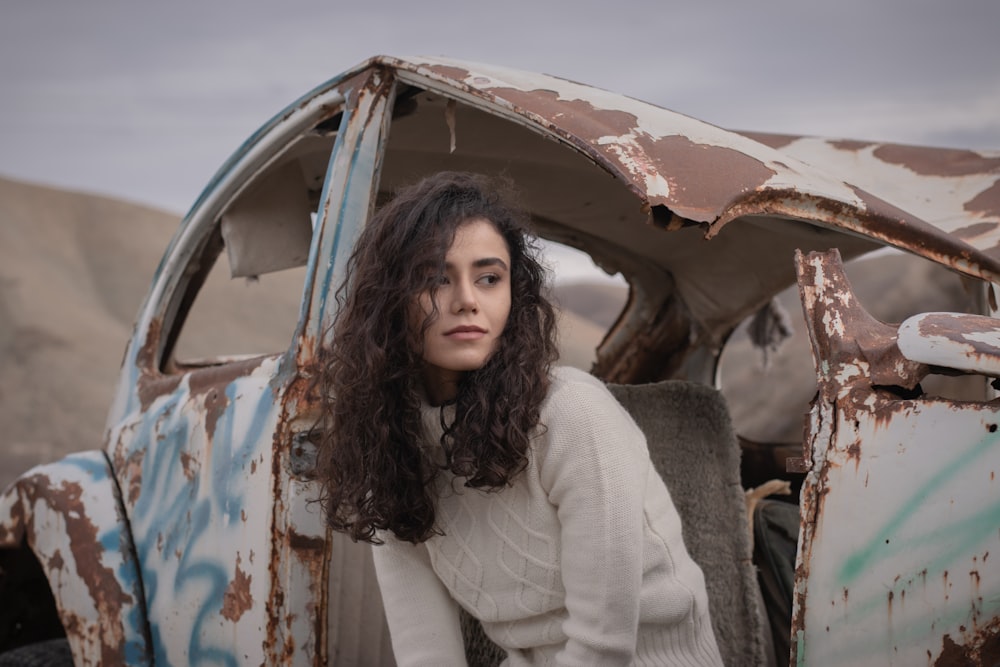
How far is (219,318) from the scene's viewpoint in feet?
51.1

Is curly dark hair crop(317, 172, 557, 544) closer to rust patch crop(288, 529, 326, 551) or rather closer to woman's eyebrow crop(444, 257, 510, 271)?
woman's eyebrow crop(444, 257, 510, 271)

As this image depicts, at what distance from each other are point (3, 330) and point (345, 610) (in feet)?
40.3

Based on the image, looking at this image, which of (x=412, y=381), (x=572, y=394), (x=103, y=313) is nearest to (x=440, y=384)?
(x=412, y=381)

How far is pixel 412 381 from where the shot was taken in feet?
6.16

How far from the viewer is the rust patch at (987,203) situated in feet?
7.83

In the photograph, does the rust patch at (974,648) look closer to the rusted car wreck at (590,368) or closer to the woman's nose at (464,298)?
the rusted car wreck at (590,368)

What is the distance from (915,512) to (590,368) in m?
2.30

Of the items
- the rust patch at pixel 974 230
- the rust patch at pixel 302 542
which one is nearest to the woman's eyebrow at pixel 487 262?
the rust patch at pixel 302 542

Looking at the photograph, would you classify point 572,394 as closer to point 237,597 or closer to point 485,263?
point 485,263

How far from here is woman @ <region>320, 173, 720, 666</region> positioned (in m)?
1.74

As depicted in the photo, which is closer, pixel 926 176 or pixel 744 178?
pixel 744 178

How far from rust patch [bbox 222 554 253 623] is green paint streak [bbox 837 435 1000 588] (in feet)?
4.03

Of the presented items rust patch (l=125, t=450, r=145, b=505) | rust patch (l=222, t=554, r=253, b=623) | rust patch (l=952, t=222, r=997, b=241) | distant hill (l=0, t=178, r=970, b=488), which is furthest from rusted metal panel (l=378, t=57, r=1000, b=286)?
distant hill (l=0, t=178, r=970, b=488)

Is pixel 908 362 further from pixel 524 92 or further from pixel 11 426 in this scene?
pixel 11 426
